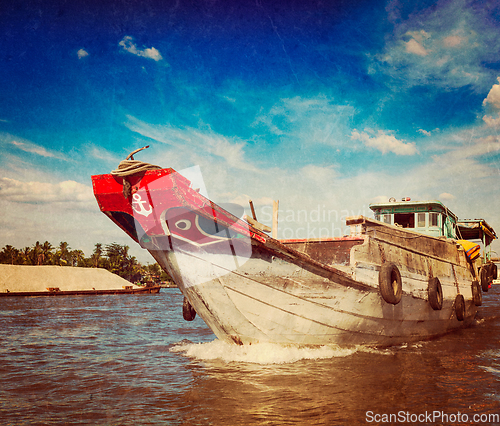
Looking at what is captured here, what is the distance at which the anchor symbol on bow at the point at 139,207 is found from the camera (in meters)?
5.28

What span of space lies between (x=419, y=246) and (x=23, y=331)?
13.1 meters

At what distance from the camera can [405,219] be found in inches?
473

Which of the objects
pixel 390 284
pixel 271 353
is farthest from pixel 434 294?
pixel 271 353

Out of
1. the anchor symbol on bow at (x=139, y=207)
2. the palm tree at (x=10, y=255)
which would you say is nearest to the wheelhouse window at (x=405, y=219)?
the anchor symbol on bow at (x=139, y=207)

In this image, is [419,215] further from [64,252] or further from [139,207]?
[64,252]

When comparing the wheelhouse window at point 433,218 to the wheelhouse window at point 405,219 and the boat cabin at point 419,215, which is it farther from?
the wheelhouse window at point 405,219

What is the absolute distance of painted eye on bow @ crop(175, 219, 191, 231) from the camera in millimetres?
5598

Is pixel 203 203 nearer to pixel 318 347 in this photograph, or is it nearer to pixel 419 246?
pixel 318 347

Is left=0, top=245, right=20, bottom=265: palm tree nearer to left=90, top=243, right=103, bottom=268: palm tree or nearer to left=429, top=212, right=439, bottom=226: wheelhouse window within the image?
left=90, top=243, right=103, bottom=268: palm tree

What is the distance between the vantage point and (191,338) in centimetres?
1062

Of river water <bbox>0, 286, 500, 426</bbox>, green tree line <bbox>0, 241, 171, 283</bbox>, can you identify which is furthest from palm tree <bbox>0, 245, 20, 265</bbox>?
river water <bbox>0, 286, 500, 426</bbox>

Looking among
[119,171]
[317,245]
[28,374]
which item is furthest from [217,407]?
[317,245]

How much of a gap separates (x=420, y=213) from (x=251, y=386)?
8085 millimetres

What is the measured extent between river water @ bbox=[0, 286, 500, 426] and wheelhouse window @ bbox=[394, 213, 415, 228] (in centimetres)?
407
